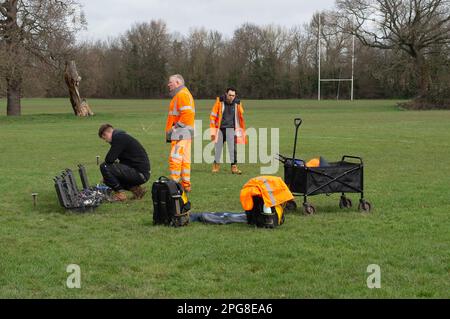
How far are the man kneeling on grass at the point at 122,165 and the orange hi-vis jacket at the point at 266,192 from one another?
2.80 m

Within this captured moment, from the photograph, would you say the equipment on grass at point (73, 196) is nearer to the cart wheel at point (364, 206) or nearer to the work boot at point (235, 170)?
the cart wheel at point (364, 206)

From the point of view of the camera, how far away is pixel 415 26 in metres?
52.4

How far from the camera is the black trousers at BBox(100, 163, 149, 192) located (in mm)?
9984

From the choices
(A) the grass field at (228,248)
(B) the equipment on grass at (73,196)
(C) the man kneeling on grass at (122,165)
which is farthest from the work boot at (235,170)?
(B) the equipment on grass at (73,196)

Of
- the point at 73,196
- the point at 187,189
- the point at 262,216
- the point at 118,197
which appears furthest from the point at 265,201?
the point at 187,189

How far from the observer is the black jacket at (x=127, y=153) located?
32.8ft

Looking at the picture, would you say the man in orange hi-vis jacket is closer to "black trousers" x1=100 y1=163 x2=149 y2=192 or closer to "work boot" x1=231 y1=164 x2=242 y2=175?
"black trousers" x1=100 y1=163 x2=149 y2=192

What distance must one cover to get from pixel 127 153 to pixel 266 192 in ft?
10.6

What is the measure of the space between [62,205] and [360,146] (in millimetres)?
12978

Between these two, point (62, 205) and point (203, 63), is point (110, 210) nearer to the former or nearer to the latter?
point (62, 205)

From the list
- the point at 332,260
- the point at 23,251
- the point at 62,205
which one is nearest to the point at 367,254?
the point at 332,260

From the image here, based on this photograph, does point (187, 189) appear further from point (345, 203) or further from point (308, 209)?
point (345, 203)

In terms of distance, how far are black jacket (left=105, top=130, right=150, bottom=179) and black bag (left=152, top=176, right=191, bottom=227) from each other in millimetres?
2049

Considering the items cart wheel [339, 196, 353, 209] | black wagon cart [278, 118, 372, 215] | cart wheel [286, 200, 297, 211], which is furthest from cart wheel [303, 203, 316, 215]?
cart wheel [339, 196, 353, 209]
